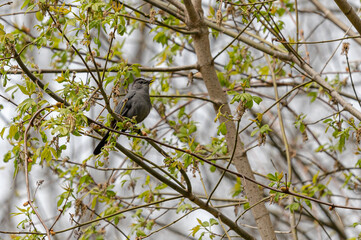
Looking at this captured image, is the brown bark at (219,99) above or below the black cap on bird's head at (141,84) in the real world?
below

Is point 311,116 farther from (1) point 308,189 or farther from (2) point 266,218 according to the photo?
(2) point 266,218

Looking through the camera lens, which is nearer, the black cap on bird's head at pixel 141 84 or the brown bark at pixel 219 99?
the brown bark at pixel 219 99

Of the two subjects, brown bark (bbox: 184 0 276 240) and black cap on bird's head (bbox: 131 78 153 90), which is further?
black cap on bird's head (bbox: 131 78 153 90)

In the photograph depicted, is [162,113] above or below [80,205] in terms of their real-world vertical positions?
above

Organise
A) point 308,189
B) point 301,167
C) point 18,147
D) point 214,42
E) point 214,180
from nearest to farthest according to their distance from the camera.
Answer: point 18,147 → point 308,189 → point 301,167 → point 214,180 → point 214,42

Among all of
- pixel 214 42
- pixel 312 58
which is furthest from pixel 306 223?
pixel 214 42

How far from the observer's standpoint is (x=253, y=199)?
175 inches

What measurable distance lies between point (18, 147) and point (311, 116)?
5.62 metres

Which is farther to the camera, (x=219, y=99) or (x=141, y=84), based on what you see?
(x=141, y=84)

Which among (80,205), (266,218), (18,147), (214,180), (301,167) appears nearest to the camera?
(18,147)

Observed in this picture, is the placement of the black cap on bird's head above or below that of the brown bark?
above

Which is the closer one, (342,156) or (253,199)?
(253,199)

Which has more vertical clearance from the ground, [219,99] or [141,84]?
[141,84]

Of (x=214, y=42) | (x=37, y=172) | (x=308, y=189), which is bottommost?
(x=308, y=189)
